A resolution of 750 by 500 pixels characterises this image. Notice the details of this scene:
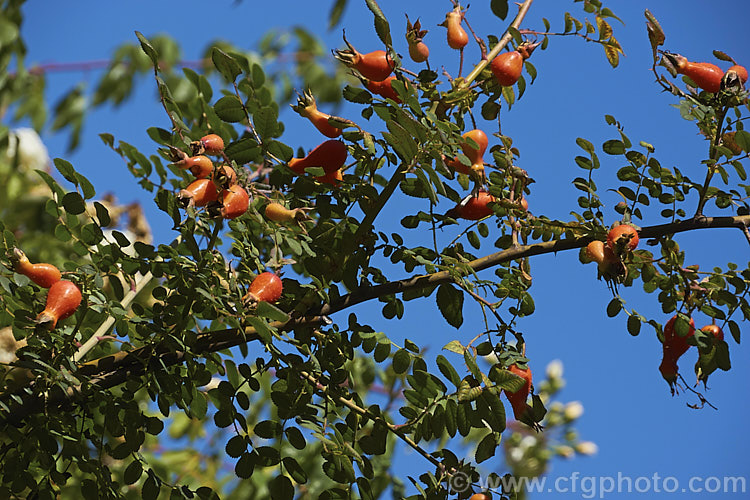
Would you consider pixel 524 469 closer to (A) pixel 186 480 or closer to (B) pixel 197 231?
(A) pixel 186 480

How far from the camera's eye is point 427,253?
3.31ft

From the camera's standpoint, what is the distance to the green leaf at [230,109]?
3.40ft

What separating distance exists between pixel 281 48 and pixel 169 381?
2.34 m

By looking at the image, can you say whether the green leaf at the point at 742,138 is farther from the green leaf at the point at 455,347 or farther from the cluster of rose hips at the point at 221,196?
the cluster of rose hips at the point at 221,196

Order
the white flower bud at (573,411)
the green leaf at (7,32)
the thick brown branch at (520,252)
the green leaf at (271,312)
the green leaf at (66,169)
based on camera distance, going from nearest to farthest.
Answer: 1. the green leaf at (271,312)
2. the thick brown branch at (520,252)
3. the green leaf at (66,169)
4. the green leaf at (7,32)
5. the white flower bud at (573,411)

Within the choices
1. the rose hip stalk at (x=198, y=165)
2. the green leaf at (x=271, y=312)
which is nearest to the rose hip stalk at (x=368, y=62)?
the rose hip stalk at (x=198, y=165)

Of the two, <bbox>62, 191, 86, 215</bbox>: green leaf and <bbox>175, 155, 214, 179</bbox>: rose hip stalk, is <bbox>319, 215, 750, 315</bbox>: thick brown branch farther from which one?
<bbox>62, 191, 86, 215</bbox>: green leaf

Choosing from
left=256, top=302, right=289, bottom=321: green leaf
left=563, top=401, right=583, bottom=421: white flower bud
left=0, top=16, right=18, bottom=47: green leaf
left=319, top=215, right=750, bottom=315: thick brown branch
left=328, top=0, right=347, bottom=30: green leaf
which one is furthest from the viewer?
left=563, top=401, right=583, bottom=421: white flower bud

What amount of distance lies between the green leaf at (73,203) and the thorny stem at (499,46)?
51 centimetres

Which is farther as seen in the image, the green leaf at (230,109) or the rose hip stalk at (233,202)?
the green leaf at (230,109)

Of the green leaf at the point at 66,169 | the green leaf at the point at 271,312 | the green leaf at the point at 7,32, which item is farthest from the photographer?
the green leaf at the point at 7,32

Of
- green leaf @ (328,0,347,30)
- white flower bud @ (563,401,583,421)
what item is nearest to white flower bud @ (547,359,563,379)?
white flower bud @ (563,401,583,421)

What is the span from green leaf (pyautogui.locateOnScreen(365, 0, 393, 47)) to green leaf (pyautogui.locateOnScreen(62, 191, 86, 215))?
44cm

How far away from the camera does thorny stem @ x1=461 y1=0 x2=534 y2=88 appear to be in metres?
0.97
